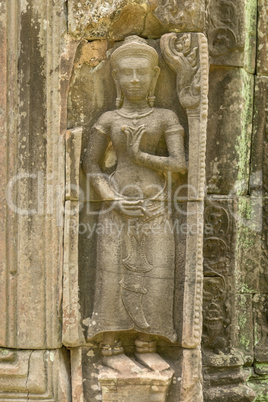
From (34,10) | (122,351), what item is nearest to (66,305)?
(122,351)

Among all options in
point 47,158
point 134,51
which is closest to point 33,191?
point 47,158

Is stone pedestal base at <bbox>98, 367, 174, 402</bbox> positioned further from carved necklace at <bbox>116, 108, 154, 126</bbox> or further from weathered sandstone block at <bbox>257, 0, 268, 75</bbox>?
weathered sandstone block at <bbox>257, 0, 268, 75</bbox>

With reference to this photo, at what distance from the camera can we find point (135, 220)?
11.4 ft

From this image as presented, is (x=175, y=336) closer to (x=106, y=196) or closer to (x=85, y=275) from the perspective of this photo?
(x=85, y=275)

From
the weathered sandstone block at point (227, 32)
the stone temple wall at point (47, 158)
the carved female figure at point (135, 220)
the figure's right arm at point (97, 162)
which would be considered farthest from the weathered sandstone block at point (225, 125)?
the figure's right arm at point (97, 162)

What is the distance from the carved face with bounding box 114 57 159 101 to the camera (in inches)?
133

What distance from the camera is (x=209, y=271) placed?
13.1 feet

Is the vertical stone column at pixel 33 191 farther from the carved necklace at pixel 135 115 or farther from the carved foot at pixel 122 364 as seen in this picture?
the carved necklace at pixel 135 115

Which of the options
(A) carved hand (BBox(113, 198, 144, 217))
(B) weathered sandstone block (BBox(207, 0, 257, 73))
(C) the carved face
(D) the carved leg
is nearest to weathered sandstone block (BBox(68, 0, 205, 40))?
(C) the carved face

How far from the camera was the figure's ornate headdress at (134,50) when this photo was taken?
338 centimetres

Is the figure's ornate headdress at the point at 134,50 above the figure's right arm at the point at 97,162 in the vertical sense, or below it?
above

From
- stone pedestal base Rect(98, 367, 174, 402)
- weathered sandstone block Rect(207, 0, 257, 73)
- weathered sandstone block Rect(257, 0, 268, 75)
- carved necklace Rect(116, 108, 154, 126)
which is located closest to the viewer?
stone pedestal base Rect(98, 367, 174, 402)

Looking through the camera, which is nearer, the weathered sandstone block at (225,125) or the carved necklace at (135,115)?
the carved necklace at (135,115)

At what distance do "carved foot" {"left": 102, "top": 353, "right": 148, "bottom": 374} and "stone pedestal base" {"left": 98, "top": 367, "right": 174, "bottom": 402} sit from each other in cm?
2
